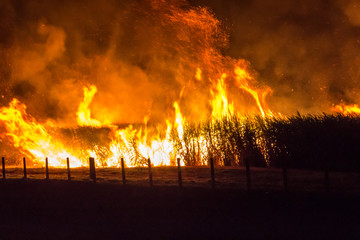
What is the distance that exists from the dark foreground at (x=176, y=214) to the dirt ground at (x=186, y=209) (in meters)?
0.01

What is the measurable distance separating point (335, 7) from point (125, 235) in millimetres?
26195

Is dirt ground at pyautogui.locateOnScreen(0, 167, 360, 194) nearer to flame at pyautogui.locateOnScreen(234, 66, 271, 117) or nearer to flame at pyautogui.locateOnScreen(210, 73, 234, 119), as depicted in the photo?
flame at pyautogui.locateOnScreen(210, 73, 234, 119)

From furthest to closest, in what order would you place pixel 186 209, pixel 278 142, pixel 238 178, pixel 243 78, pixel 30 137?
1. pixel 243 78
2. pixel 30 137
3. pixel 278 142
4. pixel 238 178
5. pixel 186 209

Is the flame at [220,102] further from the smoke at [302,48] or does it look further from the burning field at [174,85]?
the smoke at [302,48]

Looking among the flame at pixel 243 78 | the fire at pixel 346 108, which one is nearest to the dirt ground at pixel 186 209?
the fire at pixel 346 108

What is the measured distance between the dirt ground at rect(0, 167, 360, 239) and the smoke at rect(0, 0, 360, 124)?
1620 centimetres

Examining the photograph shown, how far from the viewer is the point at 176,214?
9102 mm

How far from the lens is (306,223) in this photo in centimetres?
775

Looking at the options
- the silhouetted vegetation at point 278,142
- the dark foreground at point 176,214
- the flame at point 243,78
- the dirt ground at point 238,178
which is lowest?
the dark foreground at point 176,214

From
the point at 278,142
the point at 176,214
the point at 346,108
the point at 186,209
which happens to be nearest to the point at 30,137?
the point at 278,142

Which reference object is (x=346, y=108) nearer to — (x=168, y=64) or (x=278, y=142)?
(x=168, y=64)

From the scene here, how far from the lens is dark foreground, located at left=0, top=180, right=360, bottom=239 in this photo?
7445 mm

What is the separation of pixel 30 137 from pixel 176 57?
1108 cm

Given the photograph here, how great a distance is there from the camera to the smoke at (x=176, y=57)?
1156 inches
